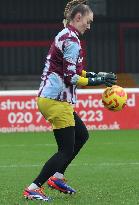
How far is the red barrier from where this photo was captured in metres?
19.0

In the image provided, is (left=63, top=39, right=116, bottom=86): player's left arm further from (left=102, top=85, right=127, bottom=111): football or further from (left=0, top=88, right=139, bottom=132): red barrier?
(left=0, top=88, right=139, bottom=132): red barrier

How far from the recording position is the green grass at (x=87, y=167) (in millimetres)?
9164

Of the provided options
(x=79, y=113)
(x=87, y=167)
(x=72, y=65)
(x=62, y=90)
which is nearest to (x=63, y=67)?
(x=72, y=65)

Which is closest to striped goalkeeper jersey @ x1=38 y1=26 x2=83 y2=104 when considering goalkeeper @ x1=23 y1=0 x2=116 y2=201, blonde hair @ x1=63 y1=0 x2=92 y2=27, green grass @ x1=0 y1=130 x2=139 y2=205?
goalkeeper @ x1=23 y1=0 x2=116 y2=201

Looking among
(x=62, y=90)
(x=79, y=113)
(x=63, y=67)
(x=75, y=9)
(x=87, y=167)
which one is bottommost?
(x=79, y=113)

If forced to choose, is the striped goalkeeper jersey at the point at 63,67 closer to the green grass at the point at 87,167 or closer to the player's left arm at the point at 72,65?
the player's left arm at the point at 72,65

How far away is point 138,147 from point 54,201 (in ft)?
21.8

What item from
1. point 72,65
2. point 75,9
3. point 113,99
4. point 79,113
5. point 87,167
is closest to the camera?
point 72,65

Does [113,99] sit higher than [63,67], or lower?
lower

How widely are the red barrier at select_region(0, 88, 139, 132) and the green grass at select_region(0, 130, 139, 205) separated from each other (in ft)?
1.66

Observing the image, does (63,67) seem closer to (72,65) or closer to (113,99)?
(72,65)

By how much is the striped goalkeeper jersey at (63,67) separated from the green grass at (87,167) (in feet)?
3.53

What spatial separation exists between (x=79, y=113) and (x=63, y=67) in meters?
10.3

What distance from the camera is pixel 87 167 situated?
1239 centimetres
